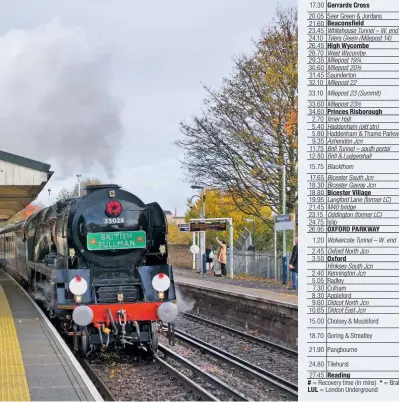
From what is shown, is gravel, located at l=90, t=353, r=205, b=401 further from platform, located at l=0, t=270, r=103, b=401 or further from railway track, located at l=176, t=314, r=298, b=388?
railway track, located at l=176, t=314, r=298, b=388

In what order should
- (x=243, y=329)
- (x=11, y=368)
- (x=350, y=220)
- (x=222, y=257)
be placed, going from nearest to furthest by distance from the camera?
1. (x=350, y=220)
2. (x=11, y=368)
3. (x=243, y=329)
4. (x=222, y=257)

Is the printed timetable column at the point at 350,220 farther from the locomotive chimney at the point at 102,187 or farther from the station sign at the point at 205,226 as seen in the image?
the station sign at the point at 205,226

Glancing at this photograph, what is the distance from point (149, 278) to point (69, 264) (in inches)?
55.7

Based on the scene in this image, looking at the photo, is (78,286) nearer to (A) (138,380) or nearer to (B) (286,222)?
(A) (138,380)

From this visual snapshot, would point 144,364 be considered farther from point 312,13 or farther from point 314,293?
point 312,13

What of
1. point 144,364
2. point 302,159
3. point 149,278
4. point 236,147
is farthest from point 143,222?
point 236,147

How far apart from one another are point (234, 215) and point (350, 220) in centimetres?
2971

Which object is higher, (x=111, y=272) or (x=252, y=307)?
(x=111, y=272)

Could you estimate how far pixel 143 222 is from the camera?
1186 centimetres

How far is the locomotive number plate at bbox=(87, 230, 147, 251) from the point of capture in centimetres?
1146

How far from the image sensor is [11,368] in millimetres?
8680

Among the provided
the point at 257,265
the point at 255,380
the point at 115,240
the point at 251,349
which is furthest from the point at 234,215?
the point at 255,380

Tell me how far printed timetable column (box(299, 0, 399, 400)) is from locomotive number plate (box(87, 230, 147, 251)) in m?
6.81

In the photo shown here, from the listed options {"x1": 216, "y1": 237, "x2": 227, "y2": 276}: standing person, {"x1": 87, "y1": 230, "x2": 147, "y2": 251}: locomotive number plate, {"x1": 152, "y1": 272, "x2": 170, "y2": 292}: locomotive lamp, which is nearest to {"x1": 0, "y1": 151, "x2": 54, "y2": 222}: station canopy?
{"x1": 87, "y1": 230, "x2": 147, "y2": 251}: locomotive number plate
